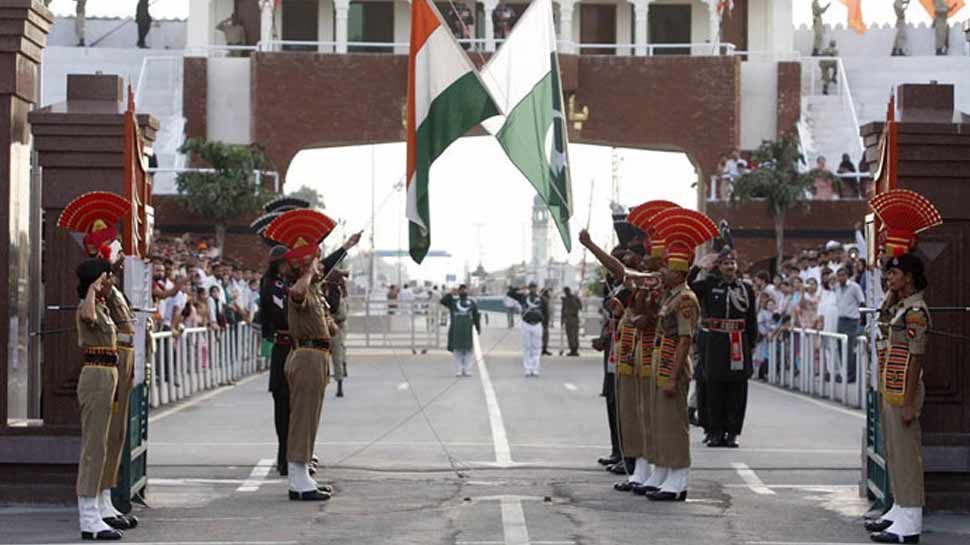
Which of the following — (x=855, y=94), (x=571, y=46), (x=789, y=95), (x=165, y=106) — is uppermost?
(x=571, y=46)

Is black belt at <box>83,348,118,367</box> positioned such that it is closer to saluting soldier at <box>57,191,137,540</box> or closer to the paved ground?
saluting soldier at <box>57,191,137,540</box>

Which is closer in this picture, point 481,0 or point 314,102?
point 314,102

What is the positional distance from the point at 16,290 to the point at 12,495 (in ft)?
5.04

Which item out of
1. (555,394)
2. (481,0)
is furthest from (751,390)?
(481,0)

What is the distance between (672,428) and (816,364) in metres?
15.3

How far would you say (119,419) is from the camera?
1304cm

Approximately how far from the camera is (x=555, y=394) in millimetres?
28516

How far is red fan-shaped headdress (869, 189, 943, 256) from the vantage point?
502 inches

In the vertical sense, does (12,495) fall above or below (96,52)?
below

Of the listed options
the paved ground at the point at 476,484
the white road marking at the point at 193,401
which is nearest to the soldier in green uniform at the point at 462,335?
the white road marking at the point at 193,401

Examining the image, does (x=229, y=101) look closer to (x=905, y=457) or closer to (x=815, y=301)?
(x=815, y=301)

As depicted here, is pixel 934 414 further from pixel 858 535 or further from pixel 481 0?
pixel 481 0

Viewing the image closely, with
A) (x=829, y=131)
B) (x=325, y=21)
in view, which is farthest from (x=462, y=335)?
(x=325, y=21)

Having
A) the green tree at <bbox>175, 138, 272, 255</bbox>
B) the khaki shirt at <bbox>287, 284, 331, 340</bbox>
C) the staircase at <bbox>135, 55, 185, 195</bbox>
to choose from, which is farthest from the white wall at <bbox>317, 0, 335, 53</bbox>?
the khaki shirt at <bbox>287, 284, 331, 340</bbox>
